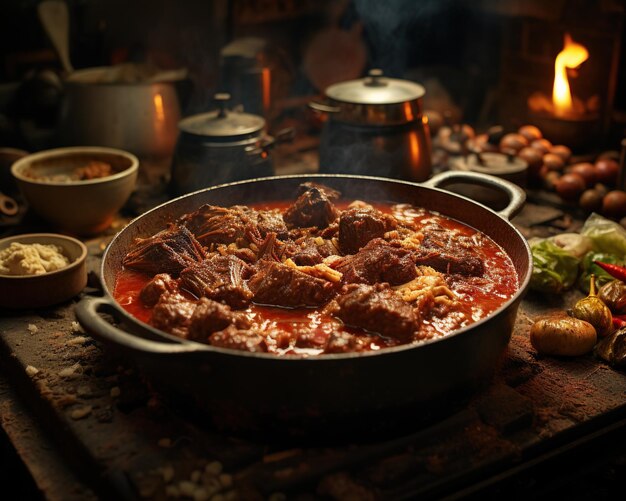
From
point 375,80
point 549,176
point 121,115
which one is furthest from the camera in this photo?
point 549,176

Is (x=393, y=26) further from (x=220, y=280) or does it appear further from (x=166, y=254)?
(x=220, y=280)

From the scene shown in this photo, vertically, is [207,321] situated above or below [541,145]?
above

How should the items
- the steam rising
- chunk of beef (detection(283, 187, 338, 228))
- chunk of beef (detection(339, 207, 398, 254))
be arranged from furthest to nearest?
the steam rising < chunk of beef (detection(283, 187, 338, 228)) < chunk of beef (detection(339, 207, 398, 254))

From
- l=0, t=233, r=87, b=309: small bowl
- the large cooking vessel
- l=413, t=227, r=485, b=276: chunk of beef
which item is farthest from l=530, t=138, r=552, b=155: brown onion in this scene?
l=0, t=233, r=87, b=309: small bowl

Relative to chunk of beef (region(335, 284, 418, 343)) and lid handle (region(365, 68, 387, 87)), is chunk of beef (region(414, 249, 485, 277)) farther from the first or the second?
lid handle (region(365, 68, 387, 87))

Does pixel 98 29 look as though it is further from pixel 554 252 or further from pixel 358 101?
pixel 554 252

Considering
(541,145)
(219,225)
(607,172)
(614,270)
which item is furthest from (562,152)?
(219,225)

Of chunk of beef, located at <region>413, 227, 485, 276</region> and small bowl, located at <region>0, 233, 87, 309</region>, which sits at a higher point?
chunk of beef, located at <region>413, 227, 485, 276</region>
